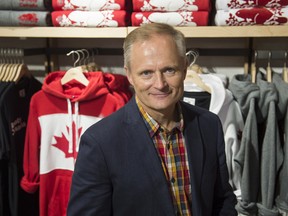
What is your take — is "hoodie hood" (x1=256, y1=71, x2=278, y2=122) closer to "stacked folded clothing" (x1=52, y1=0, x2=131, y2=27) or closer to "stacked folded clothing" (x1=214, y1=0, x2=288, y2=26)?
"stacked folded clothing" (x1=214, y1=0, x2=288, y2=26)

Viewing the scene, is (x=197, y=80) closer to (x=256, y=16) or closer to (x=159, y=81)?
(x=256, y=16)

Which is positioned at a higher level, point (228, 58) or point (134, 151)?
point (228, 58)

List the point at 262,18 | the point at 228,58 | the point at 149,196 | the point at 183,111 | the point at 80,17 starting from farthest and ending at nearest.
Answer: the point at 228,58 < the point at 80,17 < the point at 262,18 < the point at 183,111 < the point at 149,196

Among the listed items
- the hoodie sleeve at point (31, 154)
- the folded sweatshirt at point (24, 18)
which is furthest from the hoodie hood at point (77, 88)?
the folded sweatshirt at point (24, 18)

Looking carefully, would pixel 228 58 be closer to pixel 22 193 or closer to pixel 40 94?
pixel 40 94

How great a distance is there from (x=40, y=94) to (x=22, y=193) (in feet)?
1.87

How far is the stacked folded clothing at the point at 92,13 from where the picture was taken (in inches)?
59.4

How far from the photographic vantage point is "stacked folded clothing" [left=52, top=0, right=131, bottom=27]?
59.4 inches

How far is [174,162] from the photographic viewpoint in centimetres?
100

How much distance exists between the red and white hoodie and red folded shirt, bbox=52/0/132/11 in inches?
12.1

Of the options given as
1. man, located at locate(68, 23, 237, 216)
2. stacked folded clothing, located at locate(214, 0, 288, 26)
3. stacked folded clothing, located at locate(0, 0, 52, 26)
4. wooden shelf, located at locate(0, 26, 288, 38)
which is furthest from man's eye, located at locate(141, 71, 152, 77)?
stacked folded clothing, located at locate(0, 0, 52, 26)

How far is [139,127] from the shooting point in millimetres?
961

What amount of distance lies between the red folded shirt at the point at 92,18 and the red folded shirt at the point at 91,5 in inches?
0.8

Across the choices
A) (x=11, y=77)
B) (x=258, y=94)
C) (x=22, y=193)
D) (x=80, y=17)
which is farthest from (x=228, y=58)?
(x=22, y=193)
